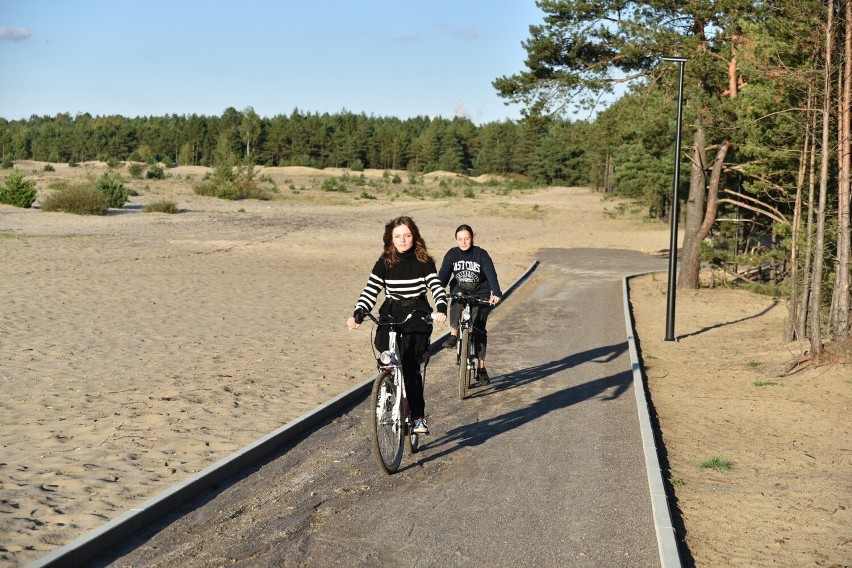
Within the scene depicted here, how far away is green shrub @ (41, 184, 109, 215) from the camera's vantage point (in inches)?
1664

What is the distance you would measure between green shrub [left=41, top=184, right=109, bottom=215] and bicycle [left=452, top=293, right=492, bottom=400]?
3523 cm

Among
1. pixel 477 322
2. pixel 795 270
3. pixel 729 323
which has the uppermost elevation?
pixel 795 270

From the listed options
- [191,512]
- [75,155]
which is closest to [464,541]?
[191,512]

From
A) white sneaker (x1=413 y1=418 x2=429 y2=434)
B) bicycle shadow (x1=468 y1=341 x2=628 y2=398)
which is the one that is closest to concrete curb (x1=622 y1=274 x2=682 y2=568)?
bicycle shadow (x1=468 y1=341 x2=628 y2=398)

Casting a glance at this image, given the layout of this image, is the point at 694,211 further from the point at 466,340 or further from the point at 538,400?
the point at 466,340

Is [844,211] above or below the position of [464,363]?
above

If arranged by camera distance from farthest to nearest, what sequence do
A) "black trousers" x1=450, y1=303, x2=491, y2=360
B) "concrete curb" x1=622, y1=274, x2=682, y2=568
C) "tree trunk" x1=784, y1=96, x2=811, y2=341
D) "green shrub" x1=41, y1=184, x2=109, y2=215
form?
"green shrub" x1=41, y1=184, x2=109, y2=215 → "tree trunk" x1=784, y1=96, x2=811, y2=341 → "black trousers" x1=450, y1=303, x2=491, y2=360 → "concrete curb" x1=622, y1=274, x2=682, y2=568

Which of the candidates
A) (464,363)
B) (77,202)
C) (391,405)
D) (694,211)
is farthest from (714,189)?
(77,202)

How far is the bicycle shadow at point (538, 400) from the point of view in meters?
8.68

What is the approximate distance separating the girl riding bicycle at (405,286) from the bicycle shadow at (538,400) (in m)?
1.05

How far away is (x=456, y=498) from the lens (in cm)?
685

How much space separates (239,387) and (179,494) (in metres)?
4.33

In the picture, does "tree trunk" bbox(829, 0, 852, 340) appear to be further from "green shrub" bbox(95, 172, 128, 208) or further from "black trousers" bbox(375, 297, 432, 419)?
"green shrub" bbox(95, 172, 128, 208)

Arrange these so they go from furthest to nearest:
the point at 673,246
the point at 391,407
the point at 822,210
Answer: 1. the point at 673,246
2. the point at 822,210
3. the point at 391,407
